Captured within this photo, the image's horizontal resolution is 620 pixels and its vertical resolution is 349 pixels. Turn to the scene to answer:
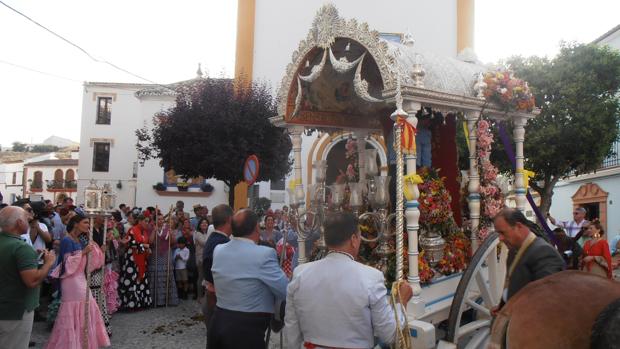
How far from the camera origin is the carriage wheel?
429 cm

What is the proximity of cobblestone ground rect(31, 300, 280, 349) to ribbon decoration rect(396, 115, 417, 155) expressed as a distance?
11.1 ft

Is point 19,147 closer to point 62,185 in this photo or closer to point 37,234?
point 62,185

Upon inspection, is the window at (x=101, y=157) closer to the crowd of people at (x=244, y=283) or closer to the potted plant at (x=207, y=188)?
the potted plant at (x=207, y=188)

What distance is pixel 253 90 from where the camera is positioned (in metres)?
14.2

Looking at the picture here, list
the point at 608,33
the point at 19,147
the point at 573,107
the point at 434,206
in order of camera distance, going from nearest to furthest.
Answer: the point at 434,206
the point at 573,107
the point at 608,33
the point at 19,147

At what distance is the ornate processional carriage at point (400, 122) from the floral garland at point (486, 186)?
15 centimetres

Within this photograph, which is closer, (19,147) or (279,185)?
(279,185)

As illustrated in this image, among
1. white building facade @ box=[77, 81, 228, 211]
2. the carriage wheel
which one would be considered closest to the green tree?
the carriage wheel

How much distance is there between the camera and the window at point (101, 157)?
93.6 ft

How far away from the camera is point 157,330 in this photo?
704 centimetres

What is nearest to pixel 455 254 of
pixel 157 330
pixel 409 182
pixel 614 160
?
pixel 409 182

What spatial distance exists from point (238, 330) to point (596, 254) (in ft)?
22.6

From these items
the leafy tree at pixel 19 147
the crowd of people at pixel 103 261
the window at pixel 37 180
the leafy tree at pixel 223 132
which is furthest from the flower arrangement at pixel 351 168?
the leafy tree at pixel 19 147

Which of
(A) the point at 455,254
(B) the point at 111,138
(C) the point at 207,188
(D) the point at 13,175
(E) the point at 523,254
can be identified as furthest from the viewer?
(D) the point at 13,175
